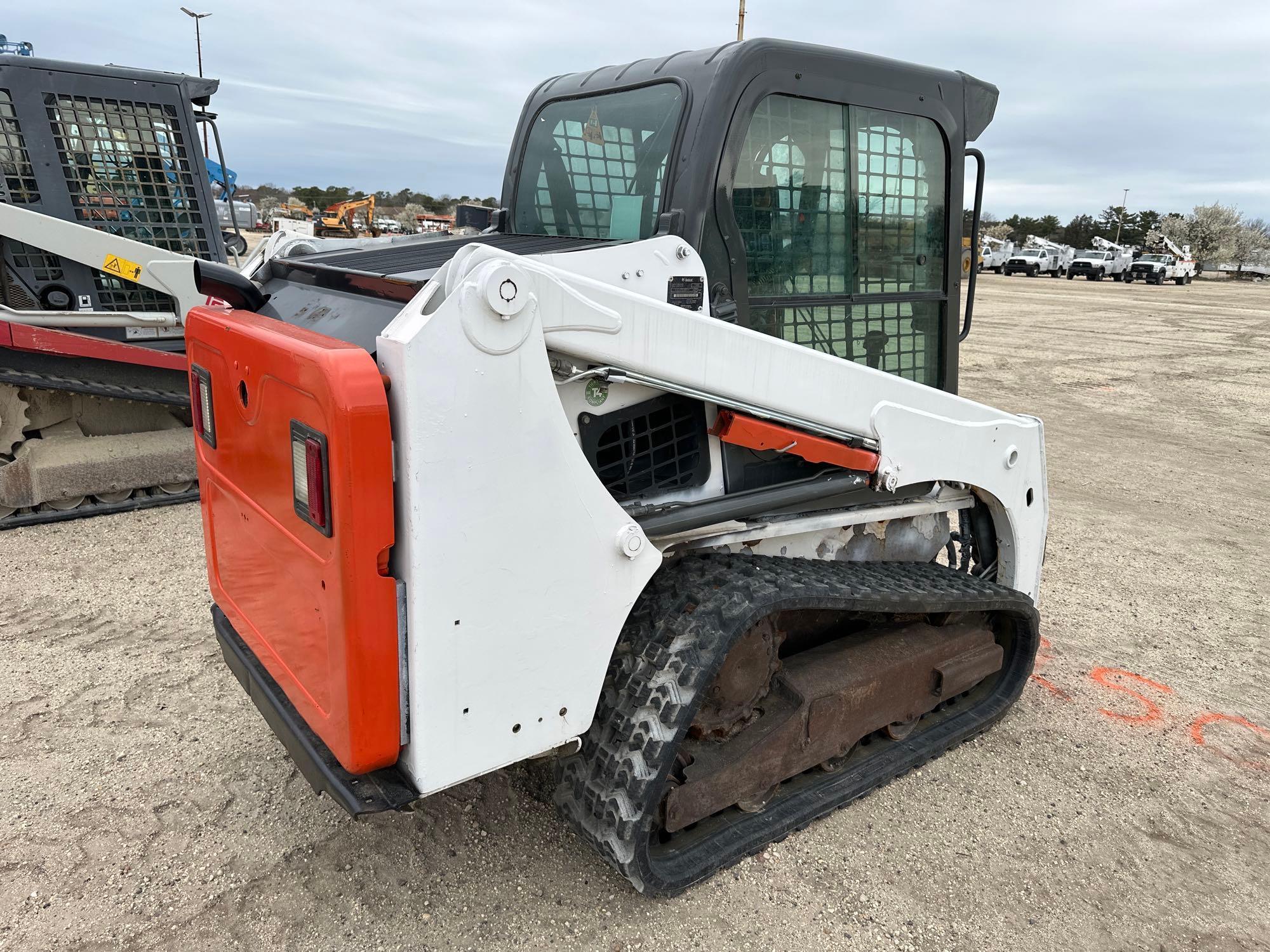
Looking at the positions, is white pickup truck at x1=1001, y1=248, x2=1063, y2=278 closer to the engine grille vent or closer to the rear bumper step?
the engine grille vent

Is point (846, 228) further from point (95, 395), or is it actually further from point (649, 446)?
point (95, 395)

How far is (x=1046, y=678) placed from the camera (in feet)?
13.1

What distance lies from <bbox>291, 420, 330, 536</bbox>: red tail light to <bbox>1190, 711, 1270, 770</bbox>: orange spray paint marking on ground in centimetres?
340

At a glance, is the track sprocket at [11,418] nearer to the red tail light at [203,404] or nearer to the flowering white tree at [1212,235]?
the red tail light at [203,404]

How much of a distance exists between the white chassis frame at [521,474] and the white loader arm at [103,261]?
4.59 m

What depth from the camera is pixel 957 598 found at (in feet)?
10.2

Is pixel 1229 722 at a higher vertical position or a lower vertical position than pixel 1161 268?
lower

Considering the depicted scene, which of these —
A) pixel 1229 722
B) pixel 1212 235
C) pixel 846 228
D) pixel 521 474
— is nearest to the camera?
pixel 521 474

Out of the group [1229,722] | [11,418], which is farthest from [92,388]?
[1229,722]

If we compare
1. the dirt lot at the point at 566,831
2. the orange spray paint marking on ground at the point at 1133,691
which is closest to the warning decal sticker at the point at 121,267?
the dirt lot at the point at 566,831

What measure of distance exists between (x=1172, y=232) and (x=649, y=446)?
219 ft

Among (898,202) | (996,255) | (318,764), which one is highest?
(996,255)

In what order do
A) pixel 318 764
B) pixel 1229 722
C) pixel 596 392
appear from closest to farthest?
pixel 318 764 < pixel 596 392 < pixel 1229 722

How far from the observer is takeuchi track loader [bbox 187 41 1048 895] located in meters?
1.94
